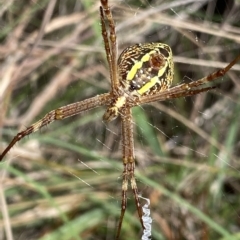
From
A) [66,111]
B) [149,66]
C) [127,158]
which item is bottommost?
[127,158]

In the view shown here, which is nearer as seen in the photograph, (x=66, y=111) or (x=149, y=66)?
(x=149, y=66)

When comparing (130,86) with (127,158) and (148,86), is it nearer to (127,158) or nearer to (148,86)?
(148,86)

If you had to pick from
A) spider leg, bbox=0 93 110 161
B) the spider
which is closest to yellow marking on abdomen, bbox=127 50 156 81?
the spider

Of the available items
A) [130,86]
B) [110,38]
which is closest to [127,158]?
[130,86]

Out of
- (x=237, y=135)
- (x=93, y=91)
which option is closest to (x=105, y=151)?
(x=93, y=91)

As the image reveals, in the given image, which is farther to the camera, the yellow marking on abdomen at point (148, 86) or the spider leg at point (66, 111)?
the spider leg at point (66, 111)

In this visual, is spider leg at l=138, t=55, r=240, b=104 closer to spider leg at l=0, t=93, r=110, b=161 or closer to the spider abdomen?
the spider abdomen

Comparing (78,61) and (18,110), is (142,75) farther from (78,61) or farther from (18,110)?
(18,110)

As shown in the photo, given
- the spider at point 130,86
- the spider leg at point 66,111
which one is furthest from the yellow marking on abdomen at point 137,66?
the spider leg at point 66,111

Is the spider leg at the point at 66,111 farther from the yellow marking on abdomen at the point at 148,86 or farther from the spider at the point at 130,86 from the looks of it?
the yellow marking on abdomen at the point at 148,86
